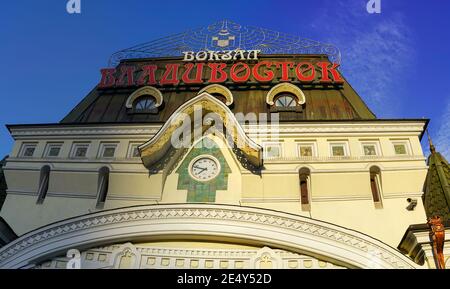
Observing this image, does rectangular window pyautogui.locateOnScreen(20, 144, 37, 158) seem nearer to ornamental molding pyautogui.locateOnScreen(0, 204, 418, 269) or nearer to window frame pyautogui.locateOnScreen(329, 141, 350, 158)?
ornamental molding pyautogui.locateOnScreen(0, 204, 418, 269)

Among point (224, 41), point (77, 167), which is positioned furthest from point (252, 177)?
point (224, 41)

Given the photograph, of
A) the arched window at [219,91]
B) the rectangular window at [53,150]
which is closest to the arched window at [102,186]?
the rectangular window at [53,150]

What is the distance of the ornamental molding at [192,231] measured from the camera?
12.3m

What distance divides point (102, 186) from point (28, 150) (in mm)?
3859

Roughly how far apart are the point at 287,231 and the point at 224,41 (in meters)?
14.9

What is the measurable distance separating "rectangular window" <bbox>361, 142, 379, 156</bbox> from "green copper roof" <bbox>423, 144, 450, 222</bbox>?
2.17m

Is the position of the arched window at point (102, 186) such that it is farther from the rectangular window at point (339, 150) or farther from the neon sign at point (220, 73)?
the rectangular window at point (339, 150)

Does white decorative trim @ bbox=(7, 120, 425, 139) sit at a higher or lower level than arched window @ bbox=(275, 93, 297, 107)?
lower

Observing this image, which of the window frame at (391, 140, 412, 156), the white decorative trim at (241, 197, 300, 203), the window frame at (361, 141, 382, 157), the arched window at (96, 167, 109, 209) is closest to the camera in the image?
the white decorative trim at (241, 197, 300, 203)

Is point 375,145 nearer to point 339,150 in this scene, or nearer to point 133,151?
point 339,150

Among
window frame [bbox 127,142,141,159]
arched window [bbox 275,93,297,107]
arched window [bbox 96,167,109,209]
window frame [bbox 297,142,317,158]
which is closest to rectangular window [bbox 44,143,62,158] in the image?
arched window [bbox 96,167,109,209]

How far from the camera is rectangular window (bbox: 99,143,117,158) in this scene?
1680 cm

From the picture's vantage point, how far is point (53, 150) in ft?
56.7
